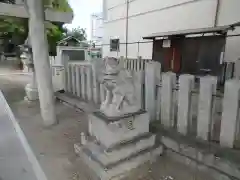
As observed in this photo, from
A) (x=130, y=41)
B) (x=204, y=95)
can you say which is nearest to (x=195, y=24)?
(x=130, y=41)

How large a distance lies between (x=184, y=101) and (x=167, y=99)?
0.28 m

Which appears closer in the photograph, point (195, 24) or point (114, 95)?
point (114, 95)

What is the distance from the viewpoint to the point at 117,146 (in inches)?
85.8

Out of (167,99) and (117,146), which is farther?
(167,99)

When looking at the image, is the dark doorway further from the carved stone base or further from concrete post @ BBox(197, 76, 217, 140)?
the carved stone base

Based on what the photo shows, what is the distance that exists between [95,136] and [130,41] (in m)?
10.5

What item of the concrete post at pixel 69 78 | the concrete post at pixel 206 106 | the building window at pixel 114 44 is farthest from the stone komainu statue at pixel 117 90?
the building window at pixel 114 44

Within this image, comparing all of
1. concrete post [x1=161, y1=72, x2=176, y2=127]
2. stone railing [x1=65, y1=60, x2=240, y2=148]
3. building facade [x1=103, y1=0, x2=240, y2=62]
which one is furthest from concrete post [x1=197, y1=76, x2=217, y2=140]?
building facade [x1=103, y1=0, x2=240, y2=62]

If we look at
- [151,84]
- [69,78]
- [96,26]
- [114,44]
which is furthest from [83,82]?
[96,26]

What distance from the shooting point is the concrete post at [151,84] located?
2875 millimetres

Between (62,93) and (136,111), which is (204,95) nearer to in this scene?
(136,111)

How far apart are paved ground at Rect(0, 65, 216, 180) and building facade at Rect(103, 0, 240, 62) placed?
6.32m

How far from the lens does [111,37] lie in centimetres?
1367

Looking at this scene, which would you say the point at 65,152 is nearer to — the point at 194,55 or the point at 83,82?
the point at 83,82
